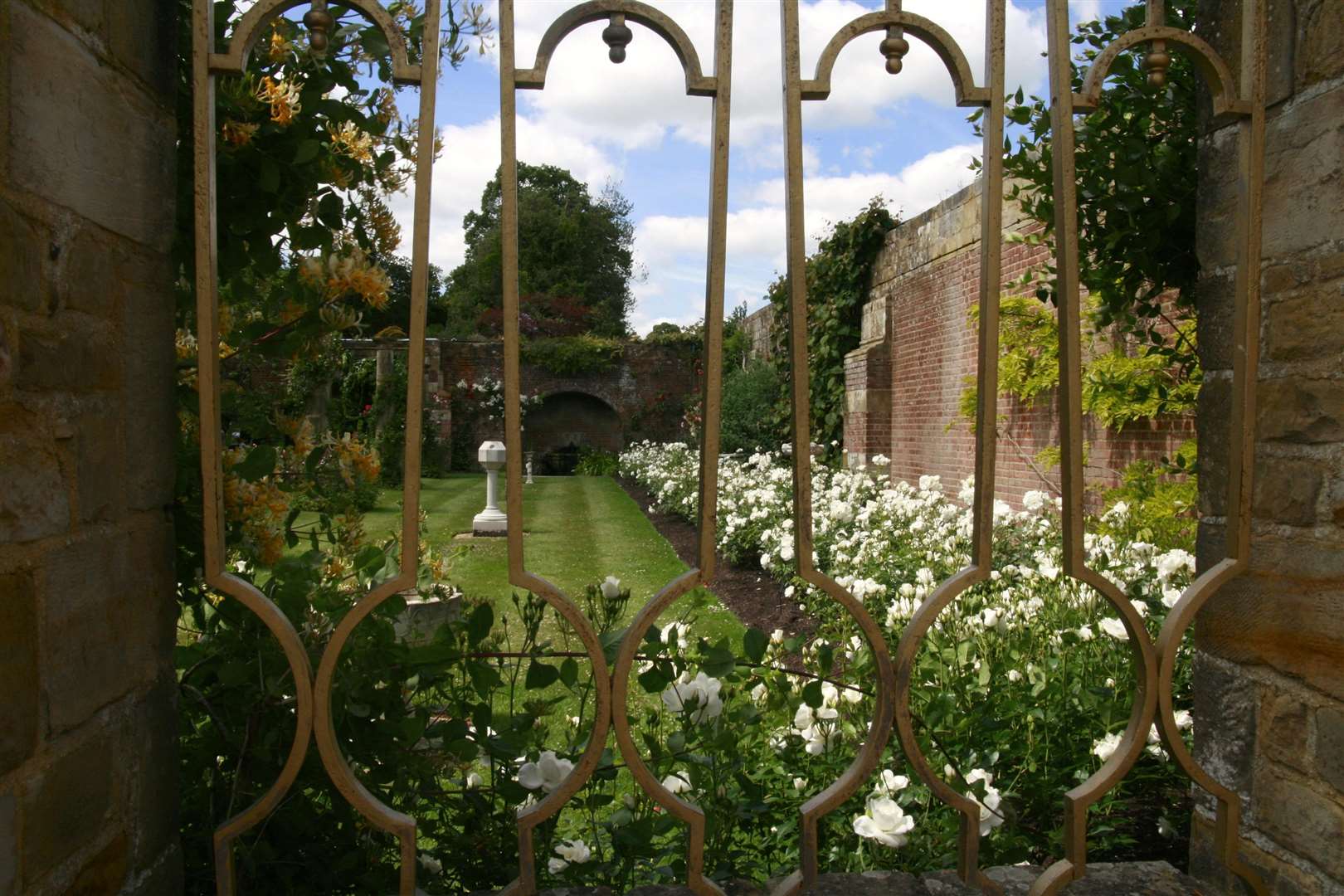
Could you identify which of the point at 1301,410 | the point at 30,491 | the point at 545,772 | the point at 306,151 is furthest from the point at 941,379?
the point at 30,491

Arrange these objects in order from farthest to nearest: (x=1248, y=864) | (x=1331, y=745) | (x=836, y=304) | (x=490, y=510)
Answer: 1. (x=836, y=304)
2. (x=490, y=510)
3. (x=1248, y=864)
4. (x=1331, y=745)

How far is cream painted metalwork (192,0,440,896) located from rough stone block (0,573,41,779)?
0.64 ft

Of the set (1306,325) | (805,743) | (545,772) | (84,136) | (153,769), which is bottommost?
(805,743)

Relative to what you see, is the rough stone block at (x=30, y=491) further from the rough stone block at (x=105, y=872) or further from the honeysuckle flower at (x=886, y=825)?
the honeysuckle flower at (x=886, y=825)

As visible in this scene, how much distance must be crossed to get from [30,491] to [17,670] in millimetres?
170

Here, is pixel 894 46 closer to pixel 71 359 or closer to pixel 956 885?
pixel 71 359

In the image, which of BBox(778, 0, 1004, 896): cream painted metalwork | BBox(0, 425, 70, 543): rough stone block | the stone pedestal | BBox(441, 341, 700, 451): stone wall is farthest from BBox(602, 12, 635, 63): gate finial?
BBox(441, 341, 700, 451): stone wall

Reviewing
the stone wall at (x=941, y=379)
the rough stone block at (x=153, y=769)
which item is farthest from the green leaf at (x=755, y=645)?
the stone wall at (x=941, y=379)

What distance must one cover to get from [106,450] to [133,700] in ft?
1.02

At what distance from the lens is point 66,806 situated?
970 millimetres

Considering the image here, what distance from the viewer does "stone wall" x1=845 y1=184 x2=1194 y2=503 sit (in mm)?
6328

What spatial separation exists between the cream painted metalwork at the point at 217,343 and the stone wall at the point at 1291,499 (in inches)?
44.1

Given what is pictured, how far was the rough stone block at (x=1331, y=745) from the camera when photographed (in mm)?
1169

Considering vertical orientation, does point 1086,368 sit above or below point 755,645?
above
